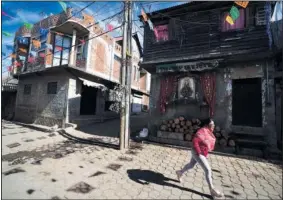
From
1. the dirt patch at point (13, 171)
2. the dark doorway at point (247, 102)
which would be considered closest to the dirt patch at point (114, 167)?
the dirt patch at point (13, 171)

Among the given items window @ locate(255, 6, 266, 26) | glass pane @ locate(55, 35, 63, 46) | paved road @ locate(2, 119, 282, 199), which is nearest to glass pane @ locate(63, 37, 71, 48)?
glass pane @ locate(55, 35, 63, 46)

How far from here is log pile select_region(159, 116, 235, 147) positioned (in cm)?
729

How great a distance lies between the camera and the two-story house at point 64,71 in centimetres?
1179

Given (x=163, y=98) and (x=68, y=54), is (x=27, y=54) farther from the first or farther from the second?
(x=163, y=98)

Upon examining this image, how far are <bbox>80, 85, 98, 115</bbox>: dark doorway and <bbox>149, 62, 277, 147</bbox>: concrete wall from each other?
6.32 m

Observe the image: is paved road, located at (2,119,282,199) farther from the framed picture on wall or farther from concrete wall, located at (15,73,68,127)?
concrete wall, located at (15,73,68,127)

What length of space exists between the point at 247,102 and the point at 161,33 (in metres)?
5.80

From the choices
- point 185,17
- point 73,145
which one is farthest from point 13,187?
point 185,17

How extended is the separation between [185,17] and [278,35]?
4336 millimetres

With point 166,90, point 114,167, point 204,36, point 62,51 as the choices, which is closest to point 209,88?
point 166,90

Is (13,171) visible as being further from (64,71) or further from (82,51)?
(82,51)

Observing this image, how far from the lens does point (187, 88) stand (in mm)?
8664

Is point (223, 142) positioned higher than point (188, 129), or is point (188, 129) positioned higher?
point (188, 129)

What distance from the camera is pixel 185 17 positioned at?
29.8 feet
